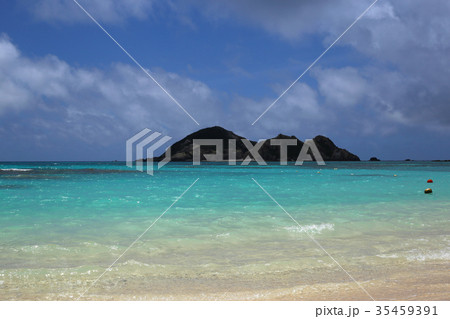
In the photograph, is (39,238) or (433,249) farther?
(39,238)

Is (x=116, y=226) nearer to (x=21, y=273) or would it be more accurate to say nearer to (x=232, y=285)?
(x=21, y=273)

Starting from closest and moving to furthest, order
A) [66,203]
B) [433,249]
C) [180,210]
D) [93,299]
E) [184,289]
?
[93,299]
[184,289]
[433,249]
[180,210]
[66,203]

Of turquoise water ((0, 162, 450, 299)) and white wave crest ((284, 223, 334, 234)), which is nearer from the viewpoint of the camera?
turquoise water ((0, 162, 450, 299))

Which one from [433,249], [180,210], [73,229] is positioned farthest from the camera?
[180,210]

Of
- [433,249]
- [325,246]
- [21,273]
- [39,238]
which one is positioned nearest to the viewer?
[21,273]

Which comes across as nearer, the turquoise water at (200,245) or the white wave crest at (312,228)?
the turquoise water at (200,245)

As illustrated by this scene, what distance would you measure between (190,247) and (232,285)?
2787 mm

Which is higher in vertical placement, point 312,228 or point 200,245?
point 312,228

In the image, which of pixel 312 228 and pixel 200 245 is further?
pixel 312 228

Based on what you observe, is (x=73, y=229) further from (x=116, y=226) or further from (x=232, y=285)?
(x=232, y=285)

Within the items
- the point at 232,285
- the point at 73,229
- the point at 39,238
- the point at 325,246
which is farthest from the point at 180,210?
the point at 232,285

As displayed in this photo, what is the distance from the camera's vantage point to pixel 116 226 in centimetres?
1077

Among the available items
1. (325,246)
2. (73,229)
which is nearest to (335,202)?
(325,246)

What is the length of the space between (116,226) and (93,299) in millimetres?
6003
